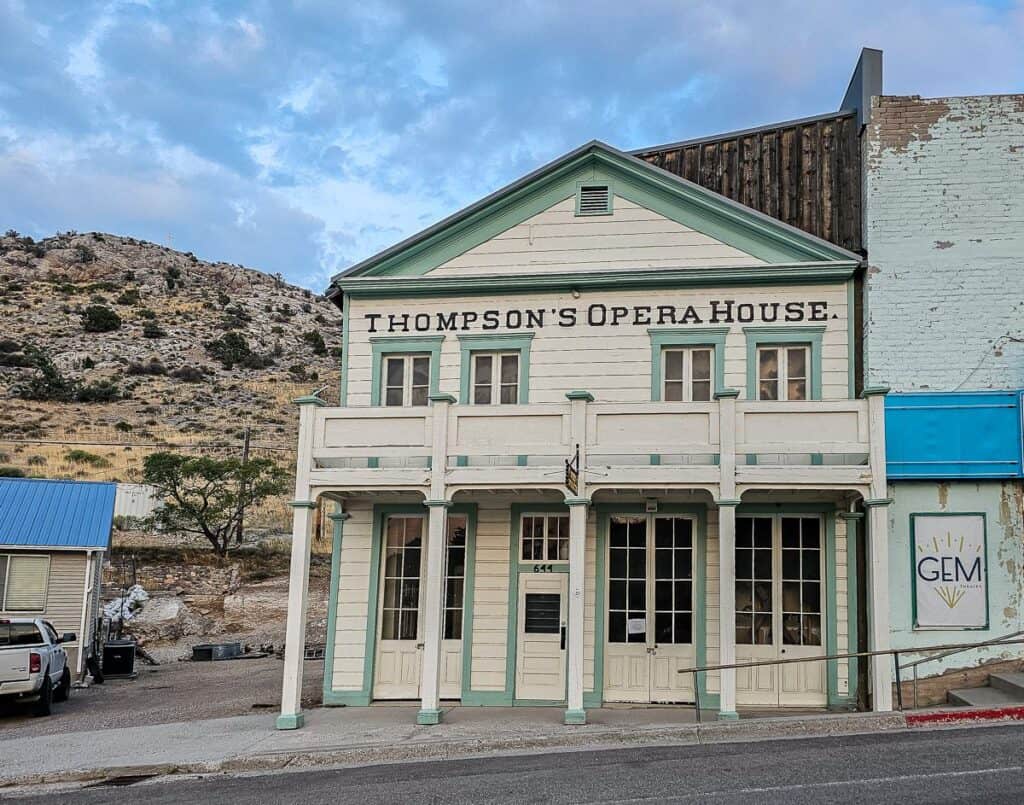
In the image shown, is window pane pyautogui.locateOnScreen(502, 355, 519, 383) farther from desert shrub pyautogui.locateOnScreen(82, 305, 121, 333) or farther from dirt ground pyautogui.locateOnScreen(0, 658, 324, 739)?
desert shrub pyautogui.locateOnScreen(82, 305, 121, 333)

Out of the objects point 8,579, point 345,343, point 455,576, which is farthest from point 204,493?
point 455,576

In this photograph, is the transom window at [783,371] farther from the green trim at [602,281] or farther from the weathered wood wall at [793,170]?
the weathered wood wall at [793,170]

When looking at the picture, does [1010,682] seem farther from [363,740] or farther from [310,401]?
[310,401]

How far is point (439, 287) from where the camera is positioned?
55.1ft

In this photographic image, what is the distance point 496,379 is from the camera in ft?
54.6

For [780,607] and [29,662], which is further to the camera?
[29,662]

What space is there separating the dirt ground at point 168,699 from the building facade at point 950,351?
9284 mm

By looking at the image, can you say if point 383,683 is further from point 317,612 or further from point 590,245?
point 317,612

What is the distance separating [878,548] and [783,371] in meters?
3.24

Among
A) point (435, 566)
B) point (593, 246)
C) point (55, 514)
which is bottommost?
point (435, 566)

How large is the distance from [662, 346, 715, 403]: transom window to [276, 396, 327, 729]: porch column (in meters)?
5.09

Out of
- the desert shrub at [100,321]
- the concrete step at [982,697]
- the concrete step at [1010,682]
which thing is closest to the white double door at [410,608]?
the concrete step at [982,697]

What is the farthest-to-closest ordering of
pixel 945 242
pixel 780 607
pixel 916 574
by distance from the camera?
pixel 945 242
pixel 780 607
pixel 916 574

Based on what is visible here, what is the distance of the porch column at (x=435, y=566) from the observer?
1418 centimetres
